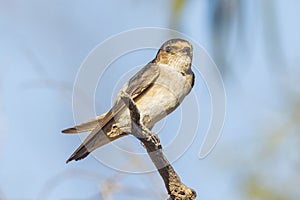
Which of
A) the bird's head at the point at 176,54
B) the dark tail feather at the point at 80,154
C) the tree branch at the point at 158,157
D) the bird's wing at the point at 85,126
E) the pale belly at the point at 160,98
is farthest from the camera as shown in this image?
the bird's head at the point at 176,54

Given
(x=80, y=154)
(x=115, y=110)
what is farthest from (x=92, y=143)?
(x=115, y=110)

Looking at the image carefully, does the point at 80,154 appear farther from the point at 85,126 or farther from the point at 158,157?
the point at 158,157

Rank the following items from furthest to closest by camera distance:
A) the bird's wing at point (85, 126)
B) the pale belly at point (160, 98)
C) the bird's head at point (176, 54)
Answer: the bird's head at point (176, 54) → the pale belly at point (160, 98) → the bird's wing at point (85, 126)

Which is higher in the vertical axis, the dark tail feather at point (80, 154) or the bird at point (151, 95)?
the bird at point (151, 95)

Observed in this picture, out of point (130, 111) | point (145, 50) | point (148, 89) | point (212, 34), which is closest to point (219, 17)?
point (212, 34)

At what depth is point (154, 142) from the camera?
268cm

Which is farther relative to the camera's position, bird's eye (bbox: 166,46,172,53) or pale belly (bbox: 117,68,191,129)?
bird's eye (bbox: 166,46,172,53)

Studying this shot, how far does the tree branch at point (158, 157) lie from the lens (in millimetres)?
2521

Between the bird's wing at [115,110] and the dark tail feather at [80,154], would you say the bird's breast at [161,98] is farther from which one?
the dark tail feather at [80,154]

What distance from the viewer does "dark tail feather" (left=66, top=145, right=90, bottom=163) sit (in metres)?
2.90

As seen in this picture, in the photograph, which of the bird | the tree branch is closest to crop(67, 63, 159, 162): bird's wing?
the bird

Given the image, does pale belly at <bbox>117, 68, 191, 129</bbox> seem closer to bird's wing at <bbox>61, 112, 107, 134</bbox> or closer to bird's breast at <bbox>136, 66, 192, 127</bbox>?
bird's breast at <bbox>136, 66, 192, 127</bbox>

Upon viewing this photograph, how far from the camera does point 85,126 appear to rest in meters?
3.07

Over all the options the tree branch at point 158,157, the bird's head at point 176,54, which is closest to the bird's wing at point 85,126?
the tree branch at point 158,157
